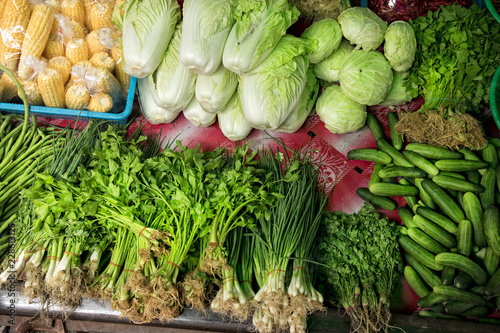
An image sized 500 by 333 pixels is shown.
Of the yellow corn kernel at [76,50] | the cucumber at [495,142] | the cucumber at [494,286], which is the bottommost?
the cucumber at [494,286]

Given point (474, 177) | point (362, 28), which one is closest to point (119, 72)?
point (362, 28)

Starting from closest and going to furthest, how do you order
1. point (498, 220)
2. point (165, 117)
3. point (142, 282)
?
point (142, 282) < point (498, 220) < point (165, 117)

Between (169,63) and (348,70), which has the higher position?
(348,70)

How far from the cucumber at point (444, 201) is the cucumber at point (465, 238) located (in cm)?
6

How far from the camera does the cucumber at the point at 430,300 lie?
6.46 ft

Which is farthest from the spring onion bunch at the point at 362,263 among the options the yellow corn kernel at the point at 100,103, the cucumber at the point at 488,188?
the yellow corn kernel at the point at 100,103

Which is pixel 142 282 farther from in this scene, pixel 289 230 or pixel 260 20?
pixel 260 20

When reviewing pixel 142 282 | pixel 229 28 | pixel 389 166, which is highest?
pixel 229 28

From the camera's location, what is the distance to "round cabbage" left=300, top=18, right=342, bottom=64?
231cm

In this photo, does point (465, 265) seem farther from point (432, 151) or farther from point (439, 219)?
point (432, 151)

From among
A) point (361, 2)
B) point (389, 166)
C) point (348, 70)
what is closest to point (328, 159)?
point (389, 166)

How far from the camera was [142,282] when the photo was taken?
178cm

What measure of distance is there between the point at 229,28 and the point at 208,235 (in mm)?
1307

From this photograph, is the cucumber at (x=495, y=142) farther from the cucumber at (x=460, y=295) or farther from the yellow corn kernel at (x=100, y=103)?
the yellow corn kernel at (x=100, y=103)
